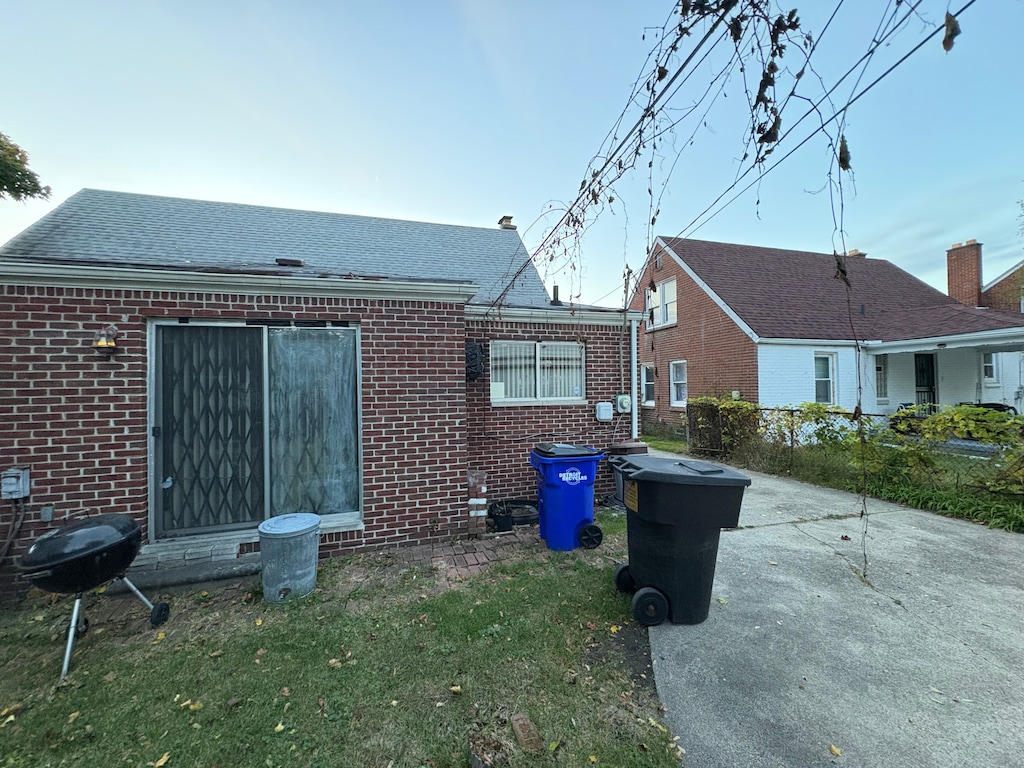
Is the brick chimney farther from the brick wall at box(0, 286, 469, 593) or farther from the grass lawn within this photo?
the brick wall at box(0, 286, 469, 593)

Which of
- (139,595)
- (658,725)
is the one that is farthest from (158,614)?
(658,725)

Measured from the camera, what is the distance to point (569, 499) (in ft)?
15.2

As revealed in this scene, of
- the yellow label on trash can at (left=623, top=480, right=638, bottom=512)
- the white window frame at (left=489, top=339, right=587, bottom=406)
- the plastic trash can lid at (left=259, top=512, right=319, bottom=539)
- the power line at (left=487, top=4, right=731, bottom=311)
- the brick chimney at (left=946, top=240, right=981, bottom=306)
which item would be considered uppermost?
the brick chimney at (left=946, top=240, right=981, bottom=306)

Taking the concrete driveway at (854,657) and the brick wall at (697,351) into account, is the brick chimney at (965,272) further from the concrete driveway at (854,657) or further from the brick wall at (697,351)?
the concrete driveway at (854,657)

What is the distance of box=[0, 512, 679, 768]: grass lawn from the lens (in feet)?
6.99

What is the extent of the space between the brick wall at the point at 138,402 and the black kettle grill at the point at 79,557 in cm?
116

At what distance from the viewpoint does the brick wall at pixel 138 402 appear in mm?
3770

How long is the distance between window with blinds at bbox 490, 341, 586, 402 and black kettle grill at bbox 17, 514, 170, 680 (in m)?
4.15

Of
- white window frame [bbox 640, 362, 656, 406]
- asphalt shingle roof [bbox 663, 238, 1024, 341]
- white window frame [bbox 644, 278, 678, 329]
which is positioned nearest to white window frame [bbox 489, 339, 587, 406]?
asphalt shingle roof [bbox 663, 238, 1024, 341]

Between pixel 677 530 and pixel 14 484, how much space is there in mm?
5751

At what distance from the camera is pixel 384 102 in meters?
6.21

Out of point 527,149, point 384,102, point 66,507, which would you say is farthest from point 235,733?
point 384,102

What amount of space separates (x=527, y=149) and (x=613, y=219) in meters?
2.28

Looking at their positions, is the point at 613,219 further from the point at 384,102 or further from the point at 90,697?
the point at 90,697
